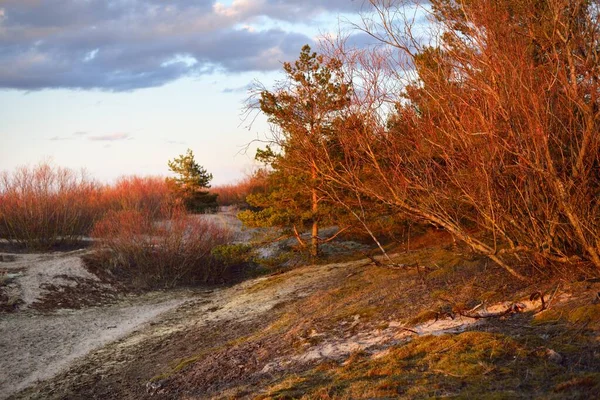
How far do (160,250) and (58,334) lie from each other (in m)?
5.97

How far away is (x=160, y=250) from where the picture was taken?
1811cm

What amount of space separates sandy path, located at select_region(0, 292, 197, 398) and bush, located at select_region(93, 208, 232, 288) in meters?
2.07

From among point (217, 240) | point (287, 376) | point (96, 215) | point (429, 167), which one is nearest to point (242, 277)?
point (217, 240)

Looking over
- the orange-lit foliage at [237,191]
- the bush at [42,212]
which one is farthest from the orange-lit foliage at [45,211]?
the orange-lit foliage at [237,191]

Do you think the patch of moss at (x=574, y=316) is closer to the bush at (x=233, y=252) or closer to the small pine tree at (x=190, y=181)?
the bush at (x=233, y=252)

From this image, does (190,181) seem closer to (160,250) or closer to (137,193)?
(137,193)

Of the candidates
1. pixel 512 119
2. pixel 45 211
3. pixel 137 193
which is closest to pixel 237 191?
pixel 137 193

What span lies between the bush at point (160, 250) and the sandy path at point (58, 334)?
207 centimetres

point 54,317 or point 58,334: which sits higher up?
point 54,317

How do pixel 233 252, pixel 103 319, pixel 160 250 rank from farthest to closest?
pixel 160 250 < pixel 233 252 < pixel 103 319

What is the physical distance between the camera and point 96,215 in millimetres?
25500

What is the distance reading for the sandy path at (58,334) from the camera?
10073 mm

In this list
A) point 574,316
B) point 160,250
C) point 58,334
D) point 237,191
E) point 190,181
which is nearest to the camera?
point 574,316

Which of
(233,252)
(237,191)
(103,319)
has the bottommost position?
(103,319)
